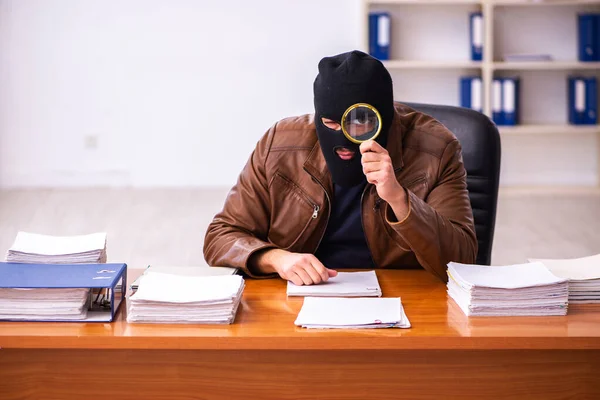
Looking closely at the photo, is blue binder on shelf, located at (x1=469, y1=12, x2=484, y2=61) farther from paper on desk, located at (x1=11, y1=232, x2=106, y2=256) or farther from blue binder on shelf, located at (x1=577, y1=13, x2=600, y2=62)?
paper on desk, located at (x1=11, y1=232, x2=106, y2=256)

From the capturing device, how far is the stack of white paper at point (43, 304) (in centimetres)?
181

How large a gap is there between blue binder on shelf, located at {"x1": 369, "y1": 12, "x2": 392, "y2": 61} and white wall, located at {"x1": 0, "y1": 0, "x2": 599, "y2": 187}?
0.74 feet

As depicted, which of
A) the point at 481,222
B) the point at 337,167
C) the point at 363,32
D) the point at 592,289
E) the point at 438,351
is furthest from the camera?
the point at 363,32

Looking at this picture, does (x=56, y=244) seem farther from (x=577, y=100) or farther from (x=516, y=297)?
(x=577, y=100)

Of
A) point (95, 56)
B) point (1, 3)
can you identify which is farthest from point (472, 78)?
point (1, 3)

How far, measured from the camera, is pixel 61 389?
1.75 m

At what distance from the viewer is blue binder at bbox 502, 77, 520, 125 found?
6.57m

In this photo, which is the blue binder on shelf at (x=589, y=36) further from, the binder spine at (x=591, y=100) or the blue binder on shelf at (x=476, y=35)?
the blue binder on shelf at (x=476, y=35)

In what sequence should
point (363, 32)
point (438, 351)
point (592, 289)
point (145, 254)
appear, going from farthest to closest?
point (363, 32) → point (145, 254) → point (592, 289) → point (438, 351)

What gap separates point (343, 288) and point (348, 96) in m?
0.51

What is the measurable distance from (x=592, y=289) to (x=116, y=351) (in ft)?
3.37

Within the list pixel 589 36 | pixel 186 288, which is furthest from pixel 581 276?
pixel 589 36

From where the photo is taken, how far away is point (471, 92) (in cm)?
663

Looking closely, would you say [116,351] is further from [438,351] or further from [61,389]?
[438,351]
